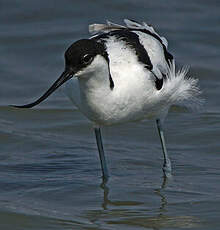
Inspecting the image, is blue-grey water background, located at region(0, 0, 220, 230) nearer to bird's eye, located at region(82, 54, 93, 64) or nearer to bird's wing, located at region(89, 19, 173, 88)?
bird's wing, located at region(89, 19, 173, 88)

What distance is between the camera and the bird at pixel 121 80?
6379mm

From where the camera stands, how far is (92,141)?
8.90 metres

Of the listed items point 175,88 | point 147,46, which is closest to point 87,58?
point 147,46

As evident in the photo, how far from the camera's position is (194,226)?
6207mm

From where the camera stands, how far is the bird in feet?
20.9

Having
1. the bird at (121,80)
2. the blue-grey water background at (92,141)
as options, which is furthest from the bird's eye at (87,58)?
the blue-grey water background at (92,141)

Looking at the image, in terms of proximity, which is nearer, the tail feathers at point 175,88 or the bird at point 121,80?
the bird at point 121,80

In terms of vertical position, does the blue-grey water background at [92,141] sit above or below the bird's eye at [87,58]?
below

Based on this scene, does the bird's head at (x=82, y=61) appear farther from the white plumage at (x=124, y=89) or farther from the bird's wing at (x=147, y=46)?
the bird's wing at (x=147, y=46)

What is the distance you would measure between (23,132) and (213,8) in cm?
513

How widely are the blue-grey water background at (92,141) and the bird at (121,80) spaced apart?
1.35 feet

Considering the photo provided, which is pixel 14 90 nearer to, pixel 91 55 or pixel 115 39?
pixel 115 39

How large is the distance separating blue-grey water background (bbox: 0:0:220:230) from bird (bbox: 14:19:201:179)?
1.35ft

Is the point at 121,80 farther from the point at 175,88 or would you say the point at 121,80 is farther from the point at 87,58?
the point at 175,88
